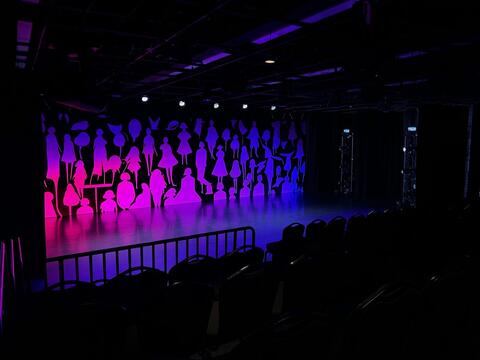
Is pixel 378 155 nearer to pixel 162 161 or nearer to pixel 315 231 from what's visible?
pixel 162 161

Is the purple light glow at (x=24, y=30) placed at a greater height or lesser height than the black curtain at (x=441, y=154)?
greater

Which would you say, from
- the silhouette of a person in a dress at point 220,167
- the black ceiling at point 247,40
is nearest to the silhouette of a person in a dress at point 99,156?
the black ceiling at point 247,40

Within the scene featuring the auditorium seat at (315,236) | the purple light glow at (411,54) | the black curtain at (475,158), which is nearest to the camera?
the auditorium seat at (315,236)

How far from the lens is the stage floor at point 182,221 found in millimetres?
8789

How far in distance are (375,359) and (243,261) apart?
2.44 meters

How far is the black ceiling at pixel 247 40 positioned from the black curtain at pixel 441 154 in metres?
3.01

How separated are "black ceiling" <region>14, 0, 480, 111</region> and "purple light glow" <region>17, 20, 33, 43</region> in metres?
0.26

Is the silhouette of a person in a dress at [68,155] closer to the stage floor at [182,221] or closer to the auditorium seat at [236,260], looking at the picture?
the stage floor at [182,221]

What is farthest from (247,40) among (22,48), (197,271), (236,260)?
(22,48)

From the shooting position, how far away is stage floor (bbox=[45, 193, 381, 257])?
879cm

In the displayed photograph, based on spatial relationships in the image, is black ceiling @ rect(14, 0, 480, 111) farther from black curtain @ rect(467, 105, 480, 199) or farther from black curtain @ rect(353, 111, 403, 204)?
black curtain @ rect(353, 111, 403, 204)

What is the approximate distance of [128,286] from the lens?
370 cm

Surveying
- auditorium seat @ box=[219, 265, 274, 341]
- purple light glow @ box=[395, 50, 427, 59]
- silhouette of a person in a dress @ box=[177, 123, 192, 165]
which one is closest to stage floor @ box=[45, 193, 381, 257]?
silhouette of a person in a dress @ box=[177, 123, 192, 165]

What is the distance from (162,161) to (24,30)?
7.22 m
